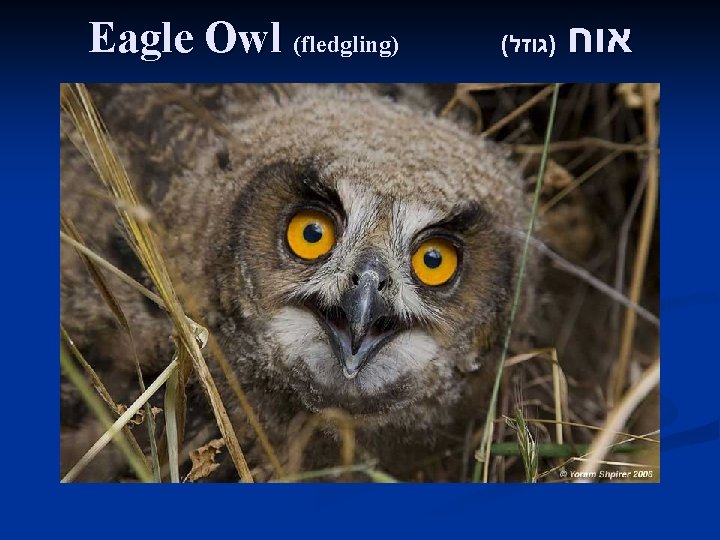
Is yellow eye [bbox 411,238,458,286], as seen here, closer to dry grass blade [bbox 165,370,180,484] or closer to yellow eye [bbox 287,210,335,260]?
yellow eye [bbox 287,210,335,260]

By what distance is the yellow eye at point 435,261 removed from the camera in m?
2.23

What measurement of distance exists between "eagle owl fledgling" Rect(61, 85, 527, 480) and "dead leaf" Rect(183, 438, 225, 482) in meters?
0.07

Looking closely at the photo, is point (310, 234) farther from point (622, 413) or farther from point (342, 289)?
point (622, 413)

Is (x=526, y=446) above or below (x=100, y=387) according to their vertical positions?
below

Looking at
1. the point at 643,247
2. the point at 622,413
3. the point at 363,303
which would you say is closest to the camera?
the point at 363,303

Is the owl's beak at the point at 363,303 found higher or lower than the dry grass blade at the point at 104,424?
higher

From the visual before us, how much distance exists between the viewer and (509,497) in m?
2.53

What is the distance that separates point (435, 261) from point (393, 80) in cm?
66

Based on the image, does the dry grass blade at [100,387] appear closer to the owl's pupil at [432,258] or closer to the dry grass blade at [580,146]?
A: the owl's pupil at [432,258]

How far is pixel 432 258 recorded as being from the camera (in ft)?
7.37

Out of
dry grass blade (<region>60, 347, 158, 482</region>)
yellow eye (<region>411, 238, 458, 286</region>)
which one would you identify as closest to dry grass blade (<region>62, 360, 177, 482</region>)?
dry grass blade (<region>60, 347, 158, 482</region>)

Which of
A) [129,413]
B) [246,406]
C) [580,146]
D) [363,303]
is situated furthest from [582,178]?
[129,413]

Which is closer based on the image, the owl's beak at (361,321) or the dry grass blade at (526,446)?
the owl's beak at (361,321)

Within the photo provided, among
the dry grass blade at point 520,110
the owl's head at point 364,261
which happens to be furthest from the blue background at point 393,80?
the owl's head at point 364,261
